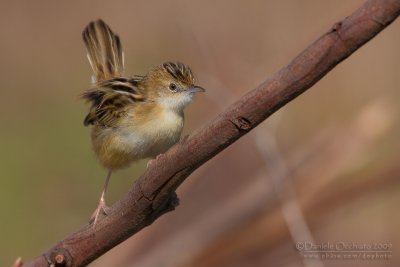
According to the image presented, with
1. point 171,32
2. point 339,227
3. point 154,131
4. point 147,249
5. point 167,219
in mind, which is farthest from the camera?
point 171,32

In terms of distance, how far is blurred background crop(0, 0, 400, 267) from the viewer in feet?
12.5

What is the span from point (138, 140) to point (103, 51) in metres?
0.89

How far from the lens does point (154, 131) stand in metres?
3.52

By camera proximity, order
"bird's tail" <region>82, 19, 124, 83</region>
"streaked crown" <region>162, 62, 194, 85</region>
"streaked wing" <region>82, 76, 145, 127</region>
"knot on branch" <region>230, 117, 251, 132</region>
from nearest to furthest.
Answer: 1. "knot on branch" <region>230, 117, 251, 132</region>
2. "streaked wing" <region>82, 76, 145, 127</region>
3. "streaked crown" <region>162, 62, 194, 85</region>
4. "bird's tail" <region>82, 19, 124, 83</region>

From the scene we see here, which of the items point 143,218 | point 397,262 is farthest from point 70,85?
point 143,218

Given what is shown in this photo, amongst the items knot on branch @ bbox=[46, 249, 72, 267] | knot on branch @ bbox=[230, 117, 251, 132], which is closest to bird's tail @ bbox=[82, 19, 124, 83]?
knot on branch @ bbox=[46, 249, 72, 267]

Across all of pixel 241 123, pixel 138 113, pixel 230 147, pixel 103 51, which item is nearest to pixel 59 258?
pixel 241 123

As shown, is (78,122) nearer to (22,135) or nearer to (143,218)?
(22,135)

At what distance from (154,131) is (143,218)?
3.80 feet

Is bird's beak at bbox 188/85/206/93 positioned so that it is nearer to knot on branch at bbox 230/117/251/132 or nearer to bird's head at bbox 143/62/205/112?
bird's head at bbox 143/62/205/112

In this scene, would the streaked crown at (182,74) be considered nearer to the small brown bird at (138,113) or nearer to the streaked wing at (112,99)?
the small brown bird at (138,113)

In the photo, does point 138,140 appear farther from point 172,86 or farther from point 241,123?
point 241,123

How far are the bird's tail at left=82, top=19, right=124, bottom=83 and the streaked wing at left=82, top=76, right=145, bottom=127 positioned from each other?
288 millimetres

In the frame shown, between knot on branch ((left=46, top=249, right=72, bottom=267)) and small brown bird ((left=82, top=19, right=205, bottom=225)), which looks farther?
small brown bird ((left=82, top=19, right=205, bottom=225))
